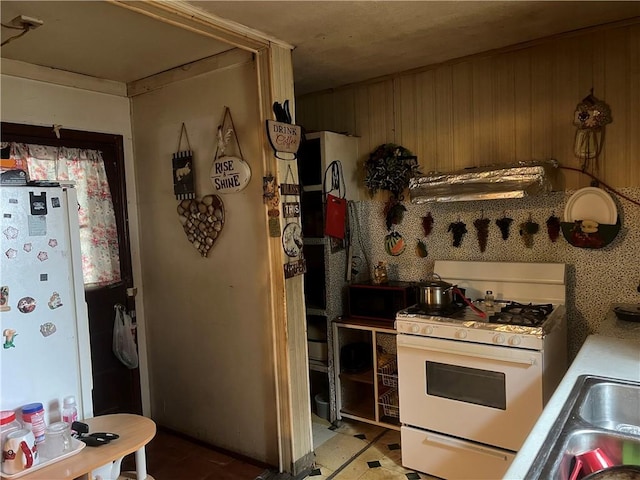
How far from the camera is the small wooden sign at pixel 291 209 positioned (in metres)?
2.61

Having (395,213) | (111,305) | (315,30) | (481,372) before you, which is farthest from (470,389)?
(111,305)

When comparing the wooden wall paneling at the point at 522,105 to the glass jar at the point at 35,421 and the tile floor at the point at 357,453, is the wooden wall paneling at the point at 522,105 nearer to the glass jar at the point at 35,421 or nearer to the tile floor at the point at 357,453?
the tile floor at the point at 357,453

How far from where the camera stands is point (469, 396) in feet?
8.21

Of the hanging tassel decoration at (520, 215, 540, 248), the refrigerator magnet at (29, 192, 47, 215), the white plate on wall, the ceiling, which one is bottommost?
the hanging tassel decoration at (520, 215, 540, 248)

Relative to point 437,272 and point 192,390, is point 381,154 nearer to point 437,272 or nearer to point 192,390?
point 437,272

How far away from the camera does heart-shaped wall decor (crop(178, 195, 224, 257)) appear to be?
2.90m

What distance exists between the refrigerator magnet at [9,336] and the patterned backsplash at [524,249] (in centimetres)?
222

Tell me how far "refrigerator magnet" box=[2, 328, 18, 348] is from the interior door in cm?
124

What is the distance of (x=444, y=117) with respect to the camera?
3143mm

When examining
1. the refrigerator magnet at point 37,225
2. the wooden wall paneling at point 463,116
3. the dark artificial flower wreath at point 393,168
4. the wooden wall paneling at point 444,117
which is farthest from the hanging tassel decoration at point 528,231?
the refrigerator magnet at point 37,225

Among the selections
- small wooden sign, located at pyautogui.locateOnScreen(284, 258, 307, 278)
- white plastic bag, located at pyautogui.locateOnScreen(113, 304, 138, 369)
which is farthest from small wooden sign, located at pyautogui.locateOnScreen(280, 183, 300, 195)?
white plastic bag, located at pyautogui.locateOnScreen(113, 304, 138, 369)

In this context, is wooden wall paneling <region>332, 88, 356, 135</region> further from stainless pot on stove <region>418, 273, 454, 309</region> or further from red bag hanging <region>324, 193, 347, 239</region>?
stainless pot on stove <region>418, 273, 454, 309</region>

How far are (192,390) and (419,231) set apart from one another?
187cm

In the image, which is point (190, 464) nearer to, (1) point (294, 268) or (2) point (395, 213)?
(1) point (294, 268)
